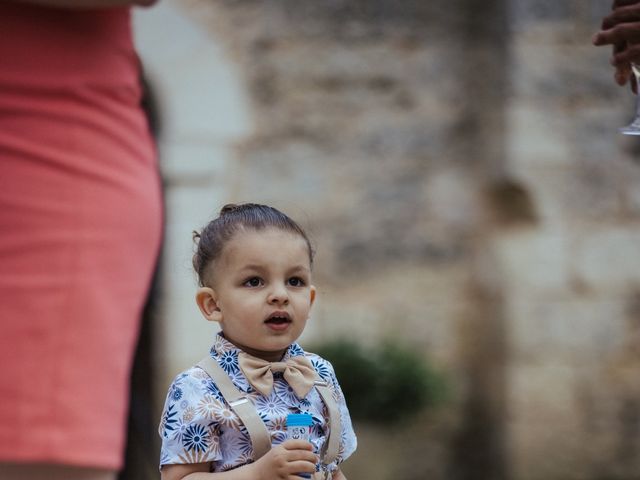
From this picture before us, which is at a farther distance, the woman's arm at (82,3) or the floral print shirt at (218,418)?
the floral print shirt at (218,418)

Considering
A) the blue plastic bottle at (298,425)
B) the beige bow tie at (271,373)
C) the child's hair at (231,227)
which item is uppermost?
the child's hair at (231,227)

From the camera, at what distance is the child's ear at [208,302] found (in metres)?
2.08

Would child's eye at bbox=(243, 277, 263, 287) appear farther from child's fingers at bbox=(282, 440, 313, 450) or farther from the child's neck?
child's fingers at bbox=(282, 440, 313, 450)

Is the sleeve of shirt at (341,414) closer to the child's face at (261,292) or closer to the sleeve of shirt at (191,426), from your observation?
the child's face at (261,292)

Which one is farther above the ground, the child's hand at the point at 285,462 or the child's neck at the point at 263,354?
the child's neck at the point at 263,354

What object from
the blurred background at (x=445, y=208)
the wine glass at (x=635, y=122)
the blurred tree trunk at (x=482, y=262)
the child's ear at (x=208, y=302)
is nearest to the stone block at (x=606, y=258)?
the blurred background at (x=445, y=208)

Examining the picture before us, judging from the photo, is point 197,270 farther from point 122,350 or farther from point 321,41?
point 321,41

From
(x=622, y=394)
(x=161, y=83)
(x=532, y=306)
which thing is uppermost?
(x=161, y=83)

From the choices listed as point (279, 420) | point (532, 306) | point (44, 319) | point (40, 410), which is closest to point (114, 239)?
point (44, 319)

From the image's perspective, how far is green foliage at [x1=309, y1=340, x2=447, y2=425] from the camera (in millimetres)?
5152

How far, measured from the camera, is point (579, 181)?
5309 millimetres

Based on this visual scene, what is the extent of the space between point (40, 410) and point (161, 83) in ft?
11.5

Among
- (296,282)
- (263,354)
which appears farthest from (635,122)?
(263,354)

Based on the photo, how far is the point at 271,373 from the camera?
200 cm
